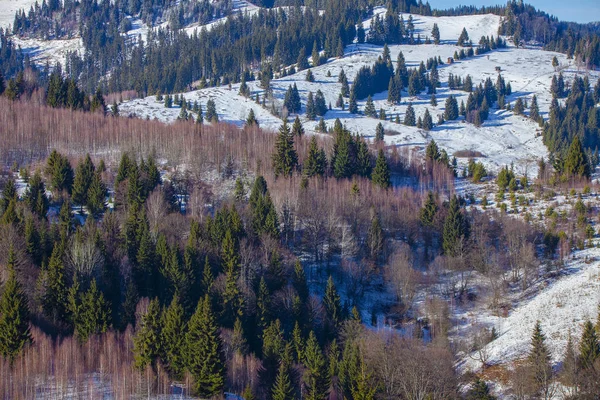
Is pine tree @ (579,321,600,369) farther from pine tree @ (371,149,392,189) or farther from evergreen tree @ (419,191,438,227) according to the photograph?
pine tree @ (371,149,392,189)

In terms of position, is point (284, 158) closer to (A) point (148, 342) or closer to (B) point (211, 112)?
(B) point (211, 112)

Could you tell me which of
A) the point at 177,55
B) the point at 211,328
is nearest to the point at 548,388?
the point at 211,328

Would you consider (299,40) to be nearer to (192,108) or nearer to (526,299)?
(192,108)

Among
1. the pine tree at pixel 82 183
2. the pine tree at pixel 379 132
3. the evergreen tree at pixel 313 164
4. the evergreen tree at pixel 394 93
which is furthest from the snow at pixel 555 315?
the evergreen tree at pixel 394 93

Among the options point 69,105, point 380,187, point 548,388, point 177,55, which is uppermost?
point 177,55

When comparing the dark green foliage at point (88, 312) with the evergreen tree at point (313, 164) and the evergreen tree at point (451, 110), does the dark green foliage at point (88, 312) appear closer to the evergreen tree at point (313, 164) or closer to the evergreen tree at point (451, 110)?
the evergreen tree at point (313, 164)

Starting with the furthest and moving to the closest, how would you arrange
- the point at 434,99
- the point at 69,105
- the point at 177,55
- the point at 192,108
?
the point at 177,55
the point at 434,99
the point at 192,108
the point at 69,105
